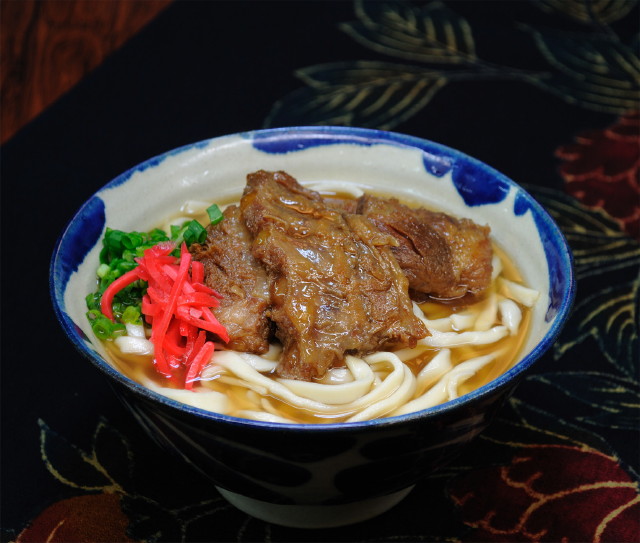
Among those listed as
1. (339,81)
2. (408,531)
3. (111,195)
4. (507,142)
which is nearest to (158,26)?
(339,81)

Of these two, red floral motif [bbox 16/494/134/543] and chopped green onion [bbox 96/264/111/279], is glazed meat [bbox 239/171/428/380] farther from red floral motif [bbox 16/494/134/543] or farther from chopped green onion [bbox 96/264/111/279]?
red floral motif [bbox 16/494/134/543]

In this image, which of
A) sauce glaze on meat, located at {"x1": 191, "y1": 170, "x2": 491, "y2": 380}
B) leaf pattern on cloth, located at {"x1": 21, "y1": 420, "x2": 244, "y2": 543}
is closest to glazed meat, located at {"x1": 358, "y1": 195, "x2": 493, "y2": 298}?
sauce glaze on meat, located at {"x1": 191, "y1": 170, "x2": 491, "y2": 380}

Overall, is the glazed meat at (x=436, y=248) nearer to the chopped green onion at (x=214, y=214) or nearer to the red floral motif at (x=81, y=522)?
the chopped green onion at (x=214, y=214)

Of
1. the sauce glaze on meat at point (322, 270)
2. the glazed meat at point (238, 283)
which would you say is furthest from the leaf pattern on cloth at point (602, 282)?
the glazed meat at point (238, 283)

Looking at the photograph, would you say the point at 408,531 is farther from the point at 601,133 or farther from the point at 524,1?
the point at 524,1

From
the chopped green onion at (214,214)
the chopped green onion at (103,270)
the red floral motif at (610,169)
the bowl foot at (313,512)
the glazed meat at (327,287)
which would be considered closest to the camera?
the glazed meat at (327,287)
